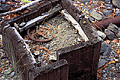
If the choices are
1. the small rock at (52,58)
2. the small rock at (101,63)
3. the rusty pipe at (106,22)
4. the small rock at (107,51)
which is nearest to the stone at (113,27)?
the rusty pipe at (106,22)

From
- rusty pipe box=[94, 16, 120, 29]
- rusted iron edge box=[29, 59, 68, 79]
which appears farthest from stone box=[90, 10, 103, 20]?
rusted iron edge box=[29, 59, 68, 79]

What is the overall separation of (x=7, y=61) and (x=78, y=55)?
2.15m

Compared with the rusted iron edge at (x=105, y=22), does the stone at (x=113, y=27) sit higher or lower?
lower

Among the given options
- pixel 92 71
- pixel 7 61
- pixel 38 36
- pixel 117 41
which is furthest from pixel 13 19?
pixel 117 41

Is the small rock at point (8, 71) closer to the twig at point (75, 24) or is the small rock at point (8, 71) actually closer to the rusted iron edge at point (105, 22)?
the twig at point (75, 24)

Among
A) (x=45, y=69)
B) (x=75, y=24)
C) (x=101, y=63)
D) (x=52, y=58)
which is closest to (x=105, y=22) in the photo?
(x=101, y=63)

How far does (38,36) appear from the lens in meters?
5.25

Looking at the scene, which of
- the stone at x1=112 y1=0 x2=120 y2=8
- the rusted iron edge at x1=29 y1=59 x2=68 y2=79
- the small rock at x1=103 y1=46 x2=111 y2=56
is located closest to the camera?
the rusted iron edge at x1=29 y1=59 x2=68 y2=79

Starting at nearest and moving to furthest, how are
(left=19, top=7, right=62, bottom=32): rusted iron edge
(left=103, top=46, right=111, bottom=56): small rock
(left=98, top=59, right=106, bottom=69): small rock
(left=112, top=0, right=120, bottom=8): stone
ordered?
(left=19, top=7, right=62, bottom=32): rusted iron edge → (left=98, top=59, right=106, bottom=69): small rock → (left=103, top=46, right=111, bottom=56): small rock → (left=112, top=0, right=120, bottom=8): stone

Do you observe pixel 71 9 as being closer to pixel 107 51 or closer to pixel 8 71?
pixel 107 51

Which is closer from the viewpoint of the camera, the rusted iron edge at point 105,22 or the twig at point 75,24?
the twig at point 75,24

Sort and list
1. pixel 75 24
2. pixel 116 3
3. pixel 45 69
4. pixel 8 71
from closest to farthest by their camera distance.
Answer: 1. pixel 45 69
2. pixel 75 24
3. pixel 8 71
4. pixel 116 3

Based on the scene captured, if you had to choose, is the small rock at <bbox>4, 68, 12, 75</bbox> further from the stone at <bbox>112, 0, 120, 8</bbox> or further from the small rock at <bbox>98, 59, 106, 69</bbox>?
the stone at <bbox>112, 0, 120, 8</bbox>

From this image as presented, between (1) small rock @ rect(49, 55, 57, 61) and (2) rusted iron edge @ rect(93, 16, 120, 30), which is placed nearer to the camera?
(1) small rock @ rect(49, 55, 57, 61)
